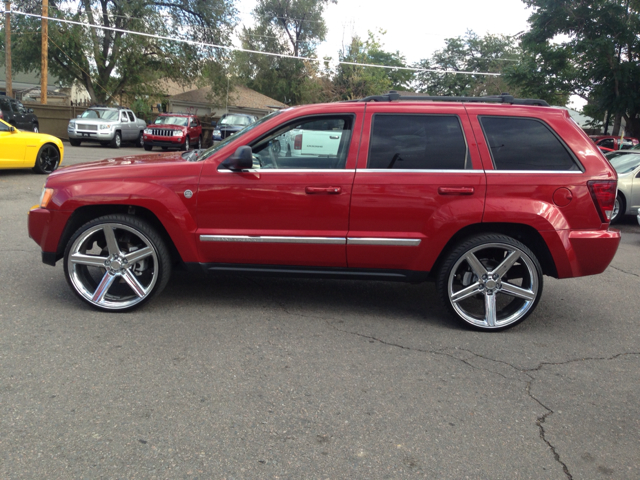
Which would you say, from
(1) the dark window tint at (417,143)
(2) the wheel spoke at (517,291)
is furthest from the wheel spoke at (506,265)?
(1) the dark window tint at (417,143)

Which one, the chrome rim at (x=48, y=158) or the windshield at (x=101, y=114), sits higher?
the windshield at (x=101, y=114)

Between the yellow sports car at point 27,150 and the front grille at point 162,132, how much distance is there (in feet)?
41.4

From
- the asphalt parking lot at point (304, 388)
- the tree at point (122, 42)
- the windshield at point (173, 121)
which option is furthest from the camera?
the tree at point (122, 42)

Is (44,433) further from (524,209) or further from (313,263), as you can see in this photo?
(524,209)

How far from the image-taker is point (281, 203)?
4.62 meters

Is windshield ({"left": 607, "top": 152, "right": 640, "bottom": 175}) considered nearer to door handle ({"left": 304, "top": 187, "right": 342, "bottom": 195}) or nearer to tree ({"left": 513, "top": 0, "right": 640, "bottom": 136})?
door handle ({"left": 304, "top": 187, "right": 342, "bottom": 195})

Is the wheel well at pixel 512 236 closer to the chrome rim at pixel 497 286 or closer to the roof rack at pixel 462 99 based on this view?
the chrome rim at pixel 497 286

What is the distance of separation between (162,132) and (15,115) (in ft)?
19.3

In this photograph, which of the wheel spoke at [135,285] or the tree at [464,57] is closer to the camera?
the wheel spoke at [135,285]

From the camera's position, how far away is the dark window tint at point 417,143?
4.64 m

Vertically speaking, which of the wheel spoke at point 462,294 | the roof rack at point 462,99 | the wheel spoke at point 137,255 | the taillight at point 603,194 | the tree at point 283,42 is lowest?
the wheel spoke at point 462,294

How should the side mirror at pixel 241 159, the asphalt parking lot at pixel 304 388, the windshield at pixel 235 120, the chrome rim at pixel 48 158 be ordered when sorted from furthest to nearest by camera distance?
the windshield at pixel 235 120, the chrome rim at pixel 48 158, the side mirror at pixel 241 159, the asphalt parking lot at pixel 304 388

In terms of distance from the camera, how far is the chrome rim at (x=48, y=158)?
519 inches

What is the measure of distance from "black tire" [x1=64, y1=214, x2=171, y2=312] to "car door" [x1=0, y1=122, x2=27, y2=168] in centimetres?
870
